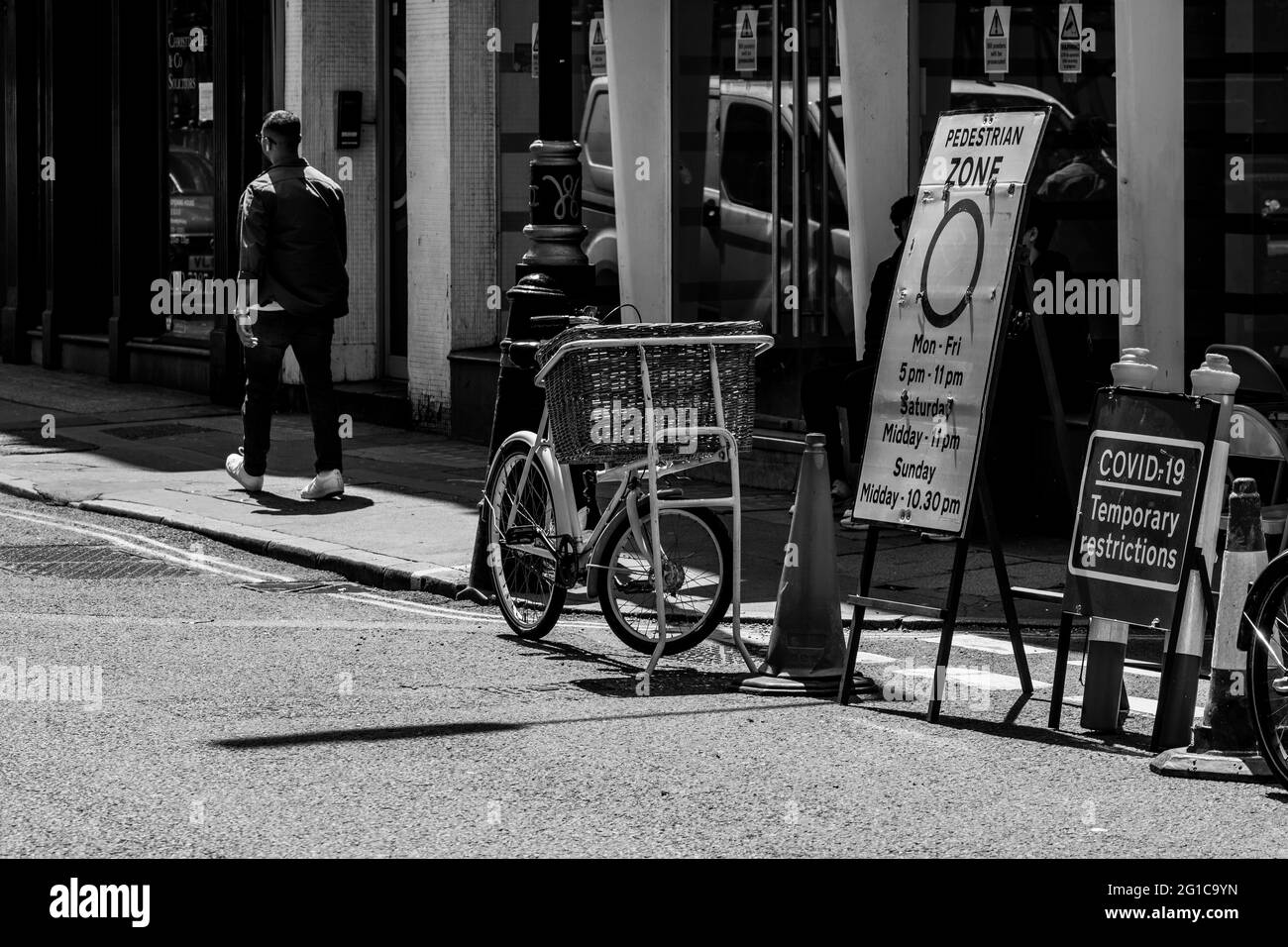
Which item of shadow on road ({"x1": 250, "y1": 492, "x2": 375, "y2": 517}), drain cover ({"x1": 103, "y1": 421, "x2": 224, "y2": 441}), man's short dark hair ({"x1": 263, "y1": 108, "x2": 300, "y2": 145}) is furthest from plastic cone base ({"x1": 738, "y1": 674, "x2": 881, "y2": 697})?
Result: drain cover ({"x1": 103, "y1": 421, "x2": 224, "y2": 441})

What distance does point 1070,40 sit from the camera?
36.4 feet

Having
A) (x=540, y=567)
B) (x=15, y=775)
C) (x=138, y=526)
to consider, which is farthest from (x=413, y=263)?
→ (x=15, y=775)

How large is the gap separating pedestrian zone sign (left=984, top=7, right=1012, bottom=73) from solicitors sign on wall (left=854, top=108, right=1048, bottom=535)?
4231 mm

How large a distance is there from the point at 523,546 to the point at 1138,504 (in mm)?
2772

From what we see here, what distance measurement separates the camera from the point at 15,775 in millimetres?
5977

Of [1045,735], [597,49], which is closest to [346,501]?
[597,49]

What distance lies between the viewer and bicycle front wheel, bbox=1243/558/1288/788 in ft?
19.4

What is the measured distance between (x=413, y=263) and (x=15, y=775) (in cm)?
989

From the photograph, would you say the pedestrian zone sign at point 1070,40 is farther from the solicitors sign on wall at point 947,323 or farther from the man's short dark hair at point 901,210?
the solicitors sign on wall at point 947,323

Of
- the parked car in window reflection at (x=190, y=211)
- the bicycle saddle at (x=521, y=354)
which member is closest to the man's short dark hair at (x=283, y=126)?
the bicycle saddle at (x=521, y=354)

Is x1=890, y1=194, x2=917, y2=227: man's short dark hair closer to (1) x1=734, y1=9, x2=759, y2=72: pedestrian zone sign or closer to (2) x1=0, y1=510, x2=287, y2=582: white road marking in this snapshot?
(1) x1=734, y1=9, x2=759, y2=72: pedestrian zone sign

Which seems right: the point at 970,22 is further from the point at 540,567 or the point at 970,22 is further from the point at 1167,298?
the point at 540,567

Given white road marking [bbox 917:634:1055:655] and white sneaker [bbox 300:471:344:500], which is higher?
white sneaker [bbox 300:471:344:500]
